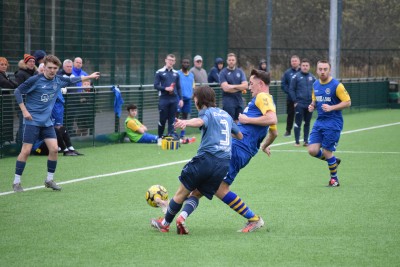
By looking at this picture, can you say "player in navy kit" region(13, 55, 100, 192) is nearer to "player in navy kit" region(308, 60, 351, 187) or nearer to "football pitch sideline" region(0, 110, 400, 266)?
"football pitch sideline" region(0, 110, 400, 266)

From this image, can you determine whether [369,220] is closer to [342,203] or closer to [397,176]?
[342,203]

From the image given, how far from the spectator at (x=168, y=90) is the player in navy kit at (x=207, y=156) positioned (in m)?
10.7

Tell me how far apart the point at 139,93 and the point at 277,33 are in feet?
82.6

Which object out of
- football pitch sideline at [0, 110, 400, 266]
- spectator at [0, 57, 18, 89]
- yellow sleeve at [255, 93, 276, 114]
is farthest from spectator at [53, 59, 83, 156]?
yellow sleeve at [255, 93, 276, 114]

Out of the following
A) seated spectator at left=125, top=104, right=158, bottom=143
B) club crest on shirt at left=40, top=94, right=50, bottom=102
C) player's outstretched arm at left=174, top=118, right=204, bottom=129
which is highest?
club crest on shirt at left=40, top=94, right=50, bottom=102

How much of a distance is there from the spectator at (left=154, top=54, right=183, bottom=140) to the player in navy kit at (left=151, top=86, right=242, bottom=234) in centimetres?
1074

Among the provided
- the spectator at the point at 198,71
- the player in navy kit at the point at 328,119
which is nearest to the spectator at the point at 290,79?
the spectator at the point at 198,71

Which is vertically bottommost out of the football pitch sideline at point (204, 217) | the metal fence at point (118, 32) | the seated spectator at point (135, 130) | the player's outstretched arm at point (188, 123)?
the football pitch sideline at point (204, 217)

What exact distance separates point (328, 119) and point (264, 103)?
405 centimetres

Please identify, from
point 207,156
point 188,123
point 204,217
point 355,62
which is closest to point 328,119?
point 204,217

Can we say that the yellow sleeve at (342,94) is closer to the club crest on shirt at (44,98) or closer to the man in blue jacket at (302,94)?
the club crest on shirt at (44,98)

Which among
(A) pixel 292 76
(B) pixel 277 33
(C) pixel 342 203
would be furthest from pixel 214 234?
(B) pixel 277 33

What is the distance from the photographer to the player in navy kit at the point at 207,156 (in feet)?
29.8

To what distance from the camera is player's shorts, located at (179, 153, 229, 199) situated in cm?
909
